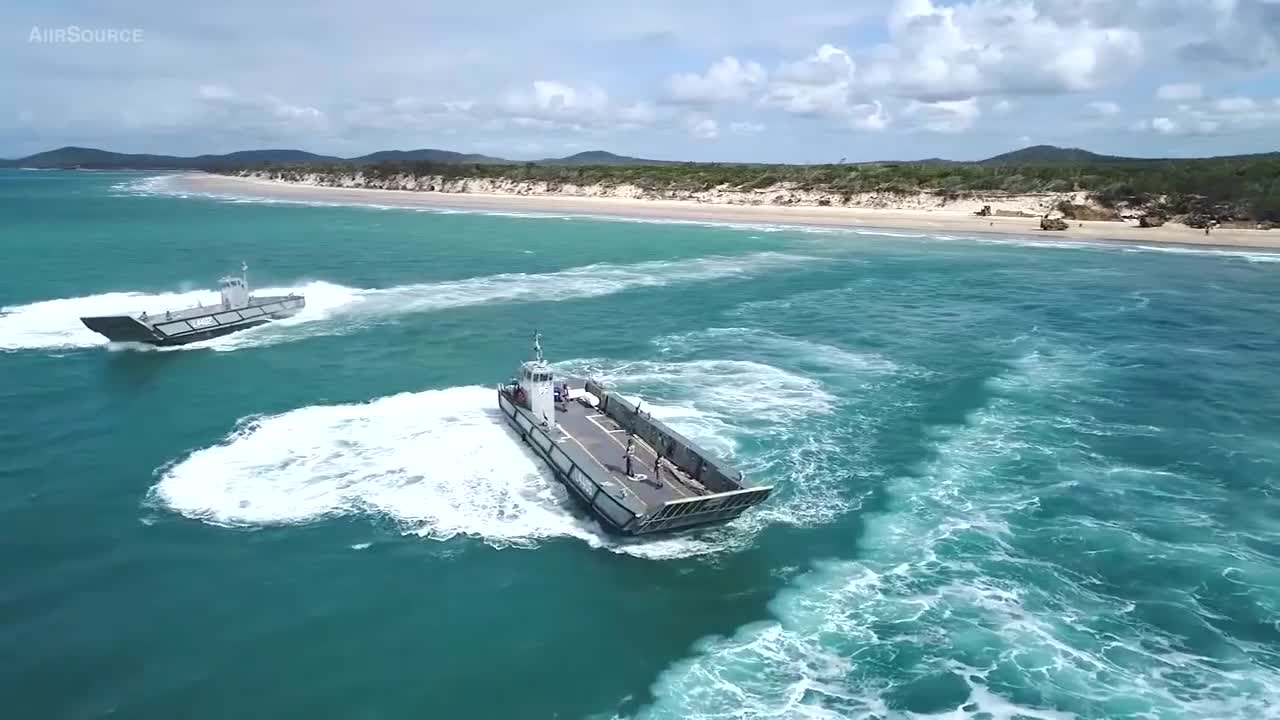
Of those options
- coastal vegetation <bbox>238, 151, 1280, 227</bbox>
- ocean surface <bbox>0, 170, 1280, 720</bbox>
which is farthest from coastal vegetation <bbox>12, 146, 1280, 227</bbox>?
ocean surface <bbox>0, 170, 1280, 720</bbox>

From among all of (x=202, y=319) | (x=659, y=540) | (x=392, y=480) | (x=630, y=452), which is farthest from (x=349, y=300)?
(x=659, y=540)

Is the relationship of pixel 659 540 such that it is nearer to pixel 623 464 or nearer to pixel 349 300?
pixel 623 464

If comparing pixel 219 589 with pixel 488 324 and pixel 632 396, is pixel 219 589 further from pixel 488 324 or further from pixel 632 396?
pixel 488 324

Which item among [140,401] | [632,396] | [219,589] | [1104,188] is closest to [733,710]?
[219,589]

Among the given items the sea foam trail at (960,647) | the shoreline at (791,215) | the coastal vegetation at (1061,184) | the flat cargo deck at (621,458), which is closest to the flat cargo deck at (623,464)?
the flat cargo deck at (621,458)

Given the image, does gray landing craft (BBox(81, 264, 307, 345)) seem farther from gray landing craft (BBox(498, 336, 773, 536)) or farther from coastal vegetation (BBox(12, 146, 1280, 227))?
coastal vegetation (BBox(12, 146, 1280, 227))
